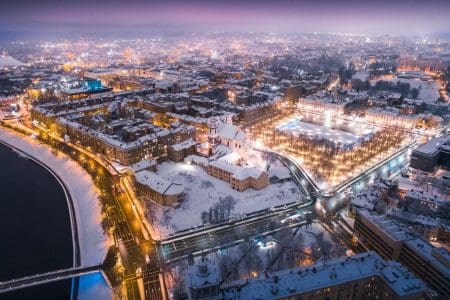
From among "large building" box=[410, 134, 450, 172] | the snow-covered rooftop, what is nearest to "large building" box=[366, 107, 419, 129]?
"large building" box=[410, 134, 450, 172]

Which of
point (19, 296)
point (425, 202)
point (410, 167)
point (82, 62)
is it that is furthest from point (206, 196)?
point (82, 62)

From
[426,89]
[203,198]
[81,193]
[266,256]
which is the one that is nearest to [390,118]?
[426,89]

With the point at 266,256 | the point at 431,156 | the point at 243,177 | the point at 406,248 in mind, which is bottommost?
the point at 266,256

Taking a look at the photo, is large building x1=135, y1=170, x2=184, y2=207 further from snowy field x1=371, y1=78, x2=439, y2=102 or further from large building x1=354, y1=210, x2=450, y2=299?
snowy field x1=371, y1=78, x2=439, y2=102

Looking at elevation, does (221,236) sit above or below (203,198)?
below

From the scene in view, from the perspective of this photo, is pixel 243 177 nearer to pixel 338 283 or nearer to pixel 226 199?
pixel 226 199

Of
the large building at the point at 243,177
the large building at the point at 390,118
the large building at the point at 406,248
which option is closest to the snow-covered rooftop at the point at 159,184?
the large building at the point at 243,177

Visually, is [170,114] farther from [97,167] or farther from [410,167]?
[410,167]
